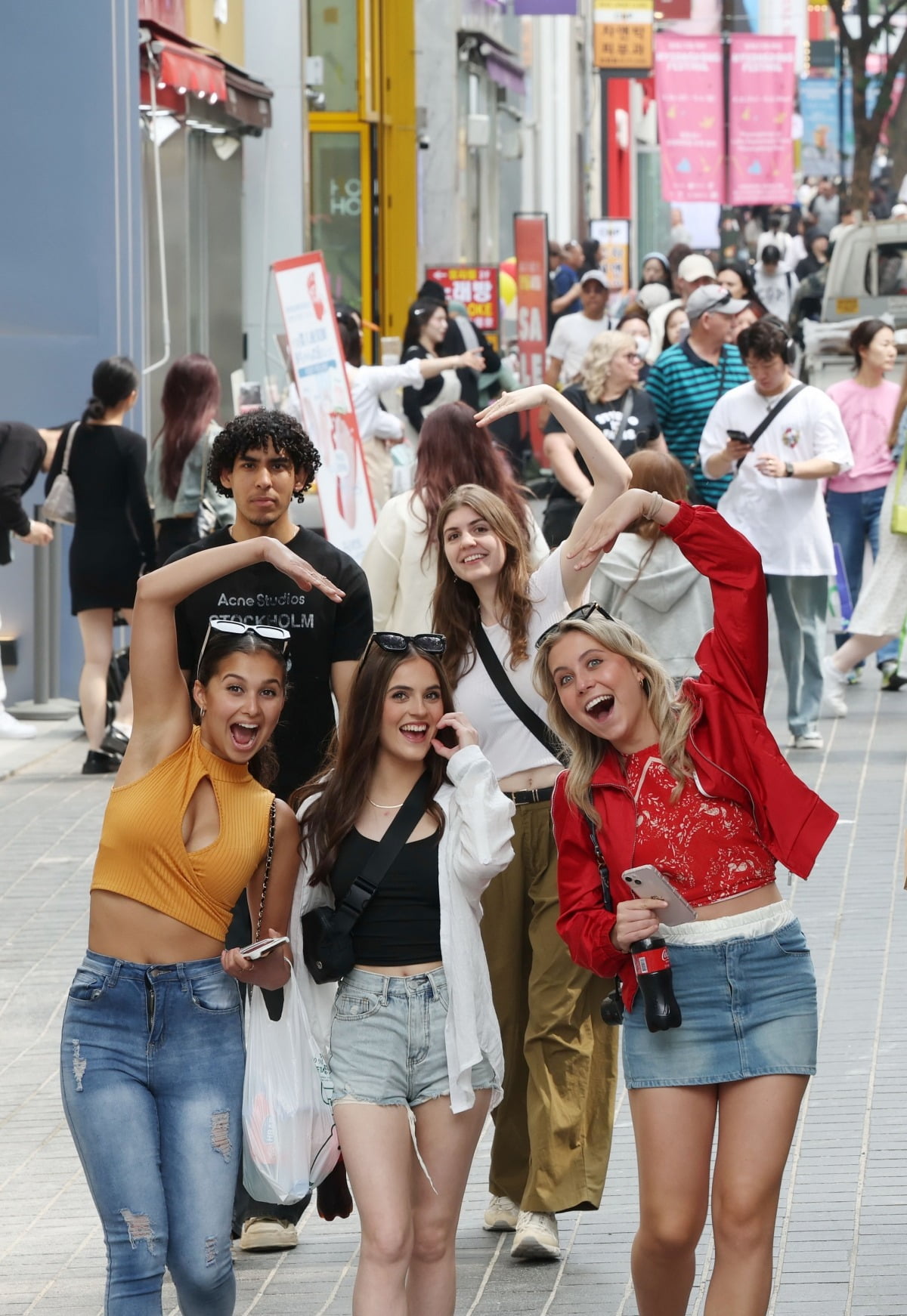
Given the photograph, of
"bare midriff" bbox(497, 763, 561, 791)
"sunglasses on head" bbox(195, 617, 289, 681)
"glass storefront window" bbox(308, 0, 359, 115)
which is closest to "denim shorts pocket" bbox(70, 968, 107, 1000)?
"sunglasses on head" bbox(195, 617, 289, 681)

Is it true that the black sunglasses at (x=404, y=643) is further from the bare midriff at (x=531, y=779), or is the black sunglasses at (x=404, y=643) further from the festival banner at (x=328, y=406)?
the festival banner at (x=328, y=406)

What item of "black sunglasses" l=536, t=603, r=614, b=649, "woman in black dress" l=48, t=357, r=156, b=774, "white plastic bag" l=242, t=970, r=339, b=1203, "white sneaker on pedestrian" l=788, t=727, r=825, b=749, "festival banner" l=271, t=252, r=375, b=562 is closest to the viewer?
"white plastic bag" l=242, t=970, r=339, b=1203

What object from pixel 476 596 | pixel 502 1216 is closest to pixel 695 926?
pixel 476 596

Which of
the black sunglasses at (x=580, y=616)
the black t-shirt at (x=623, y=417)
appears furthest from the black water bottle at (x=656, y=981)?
the black t-shirt at (x=623, y=417)

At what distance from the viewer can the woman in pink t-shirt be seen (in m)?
12.5

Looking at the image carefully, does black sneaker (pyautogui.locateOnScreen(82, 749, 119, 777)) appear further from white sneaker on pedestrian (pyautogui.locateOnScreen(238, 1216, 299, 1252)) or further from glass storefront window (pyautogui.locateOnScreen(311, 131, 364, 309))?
glass storefront window (pyautogui.locateOnScreen(311, 131, 364, 309))

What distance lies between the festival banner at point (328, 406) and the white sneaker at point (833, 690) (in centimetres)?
271

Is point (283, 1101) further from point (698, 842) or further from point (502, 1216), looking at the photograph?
point (502, 1216)

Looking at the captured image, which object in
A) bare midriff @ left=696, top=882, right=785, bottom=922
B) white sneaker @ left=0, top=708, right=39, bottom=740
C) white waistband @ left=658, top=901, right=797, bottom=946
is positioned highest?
bare midriff @ left=696, top=882, right=785, bottom=922

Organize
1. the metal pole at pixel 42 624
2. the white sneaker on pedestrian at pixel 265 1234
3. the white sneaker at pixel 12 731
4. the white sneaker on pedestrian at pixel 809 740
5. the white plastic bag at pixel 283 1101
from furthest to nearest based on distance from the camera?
the metal pole at pixel 42 624 < the white sneaker at pixel 12 731 < the white sneaker on pedestrian at pixel 809 740 < the white sneaker on pedestrian at pixel 265 1234 < the white plastic bag at pixel 283 1101

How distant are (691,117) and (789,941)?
28.9 metres

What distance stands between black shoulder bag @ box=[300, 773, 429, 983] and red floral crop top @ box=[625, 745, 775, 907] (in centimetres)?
50

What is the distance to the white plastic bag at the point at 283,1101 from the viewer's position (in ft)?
13.8

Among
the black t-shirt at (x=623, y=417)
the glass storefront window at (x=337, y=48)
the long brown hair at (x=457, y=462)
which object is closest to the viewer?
the long brown hair at (x=457, y=462)
